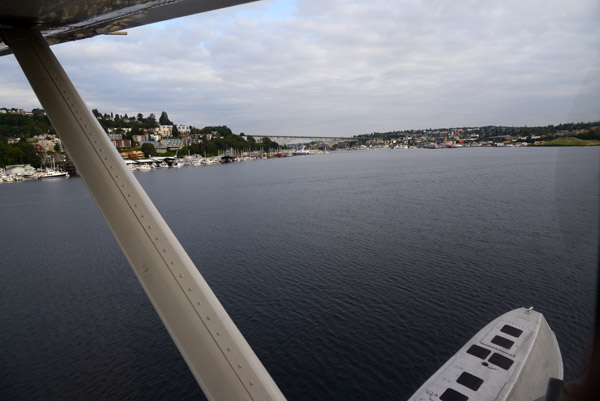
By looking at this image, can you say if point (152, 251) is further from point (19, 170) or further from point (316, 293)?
point (19, 170)

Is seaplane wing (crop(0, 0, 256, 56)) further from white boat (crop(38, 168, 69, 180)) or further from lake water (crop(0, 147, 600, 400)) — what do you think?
white boat (crop(38, 168, 69, 180))

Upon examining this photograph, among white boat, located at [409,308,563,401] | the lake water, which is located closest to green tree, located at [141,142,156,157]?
the lake water

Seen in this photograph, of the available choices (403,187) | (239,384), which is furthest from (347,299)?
(403,187)

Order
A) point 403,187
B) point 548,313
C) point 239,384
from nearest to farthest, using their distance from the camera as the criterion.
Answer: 1. point 239,384
2. point 548,313
3. point 403,187

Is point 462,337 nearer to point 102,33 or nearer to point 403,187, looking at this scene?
point 102,33

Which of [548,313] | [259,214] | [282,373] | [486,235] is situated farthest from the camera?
[259,214]
